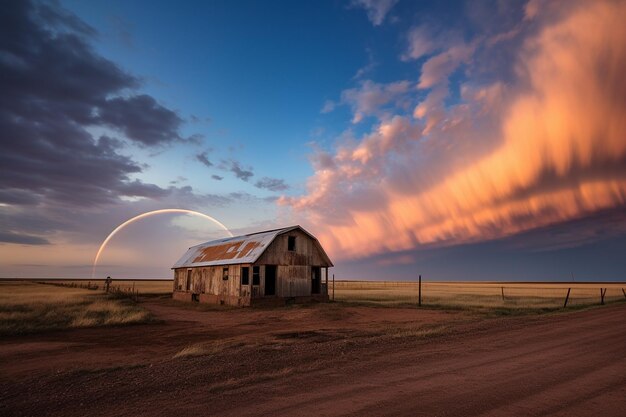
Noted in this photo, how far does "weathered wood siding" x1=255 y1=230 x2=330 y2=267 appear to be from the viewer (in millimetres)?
30141

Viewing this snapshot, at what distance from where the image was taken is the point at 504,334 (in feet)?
44.1

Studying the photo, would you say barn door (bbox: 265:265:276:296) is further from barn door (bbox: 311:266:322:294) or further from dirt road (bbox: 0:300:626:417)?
Result: dirt road (bbox: 0:300:626:417)

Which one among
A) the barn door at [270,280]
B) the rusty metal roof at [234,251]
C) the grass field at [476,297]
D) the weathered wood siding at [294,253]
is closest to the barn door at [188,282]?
the rusty metal roof at [234,251]

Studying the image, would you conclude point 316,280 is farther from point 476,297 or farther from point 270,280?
point 476,297

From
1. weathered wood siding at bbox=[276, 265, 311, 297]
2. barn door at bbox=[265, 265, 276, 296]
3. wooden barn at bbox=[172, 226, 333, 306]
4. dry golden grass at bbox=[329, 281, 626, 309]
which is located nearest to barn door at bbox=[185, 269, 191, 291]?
wooden barn at bbox=[172, 226, 333, 306]

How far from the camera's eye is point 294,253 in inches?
1262

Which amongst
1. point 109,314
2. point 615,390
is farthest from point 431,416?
point 109,314

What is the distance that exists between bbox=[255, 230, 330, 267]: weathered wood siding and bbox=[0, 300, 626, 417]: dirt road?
1591cm

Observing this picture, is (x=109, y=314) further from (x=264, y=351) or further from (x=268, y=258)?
(x=264, y=351)

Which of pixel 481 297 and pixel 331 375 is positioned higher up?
pixel 331 375

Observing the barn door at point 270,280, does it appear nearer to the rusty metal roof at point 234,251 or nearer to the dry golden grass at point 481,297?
the rusty metal roof at point 234,251

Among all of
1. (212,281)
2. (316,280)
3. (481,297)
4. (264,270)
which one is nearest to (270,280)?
(316,280)

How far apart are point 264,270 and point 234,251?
17.7 feet

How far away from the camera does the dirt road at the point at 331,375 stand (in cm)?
595
